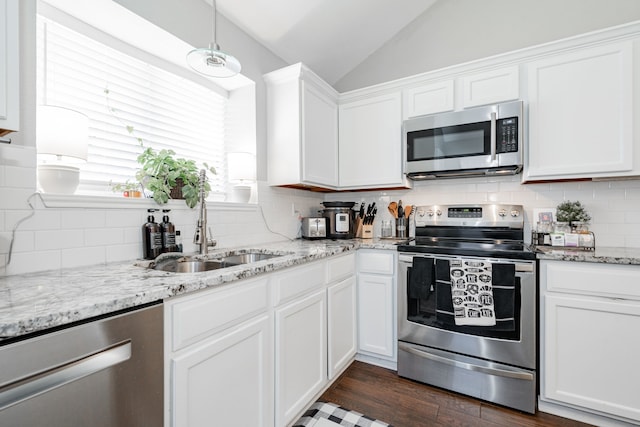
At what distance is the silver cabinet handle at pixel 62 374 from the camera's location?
62 centimetres

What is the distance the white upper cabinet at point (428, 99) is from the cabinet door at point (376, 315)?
131cm

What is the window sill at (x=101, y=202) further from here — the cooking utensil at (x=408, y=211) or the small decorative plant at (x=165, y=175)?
the cooking utensil at (x=408, y=211)

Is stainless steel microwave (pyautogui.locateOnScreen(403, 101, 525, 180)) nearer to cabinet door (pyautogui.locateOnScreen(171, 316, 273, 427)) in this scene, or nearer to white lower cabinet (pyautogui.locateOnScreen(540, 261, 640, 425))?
white lower cabinet (pyautogui.locateOnScreen(540, 261, 640, 425))

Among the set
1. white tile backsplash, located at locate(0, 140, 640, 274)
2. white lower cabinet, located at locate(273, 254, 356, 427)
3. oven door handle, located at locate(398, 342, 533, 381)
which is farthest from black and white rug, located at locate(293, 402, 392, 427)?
white tile backsplash, located at locate(0, 140, 640, 274)

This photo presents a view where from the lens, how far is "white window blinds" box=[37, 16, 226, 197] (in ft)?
4.81

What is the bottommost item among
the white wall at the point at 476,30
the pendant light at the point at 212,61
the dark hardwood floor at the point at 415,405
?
the dark hardwood floor at the point at 415,405

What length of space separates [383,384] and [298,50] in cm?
267

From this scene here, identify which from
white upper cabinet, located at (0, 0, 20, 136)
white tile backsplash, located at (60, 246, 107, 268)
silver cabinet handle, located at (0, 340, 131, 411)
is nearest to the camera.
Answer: silver cabinet handle, located at (0, 340, 131, 411)

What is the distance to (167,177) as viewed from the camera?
1661mm

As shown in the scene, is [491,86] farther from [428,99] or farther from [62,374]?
[62,374]

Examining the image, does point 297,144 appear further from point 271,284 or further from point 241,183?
point 271,284

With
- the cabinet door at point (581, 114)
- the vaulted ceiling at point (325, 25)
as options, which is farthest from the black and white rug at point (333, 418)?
the vaulted ceiling at point (325, 25)

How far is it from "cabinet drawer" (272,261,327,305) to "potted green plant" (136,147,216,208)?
0.72m

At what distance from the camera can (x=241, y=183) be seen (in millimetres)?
2320
